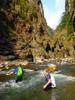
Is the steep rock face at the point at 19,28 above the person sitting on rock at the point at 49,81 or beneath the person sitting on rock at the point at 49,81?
above

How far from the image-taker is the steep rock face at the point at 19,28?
78812 mm

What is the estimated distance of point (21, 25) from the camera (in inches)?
4779

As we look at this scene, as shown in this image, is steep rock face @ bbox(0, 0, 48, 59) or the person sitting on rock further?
steep rock face @ bbox(0, 0, 48, 59)

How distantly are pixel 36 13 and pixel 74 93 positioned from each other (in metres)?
127

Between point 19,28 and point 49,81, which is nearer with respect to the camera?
point 49,81

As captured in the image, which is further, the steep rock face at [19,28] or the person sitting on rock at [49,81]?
the steep rock face at [19,28]

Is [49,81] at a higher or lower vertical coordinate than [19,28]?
lower

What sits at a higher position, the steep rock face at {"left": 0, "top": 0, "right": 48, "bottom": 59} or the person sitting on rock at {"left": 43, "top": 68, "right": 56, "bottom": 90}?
the steep rock face at {"left": 0, "top": 0, "right": 48, "bottom": 59}

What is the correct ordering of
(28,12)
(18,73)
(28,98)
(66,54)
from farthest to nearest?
(28,12), (66,54), (18,73), (28,98)

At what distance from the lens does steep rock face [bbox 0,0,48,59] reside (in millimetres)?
78812

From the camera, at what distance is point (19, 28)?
119 meters

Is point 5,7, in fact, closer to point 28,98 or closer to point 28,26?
point 28,26

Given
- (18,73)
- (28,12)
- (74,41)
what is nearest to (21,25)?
(28,12)

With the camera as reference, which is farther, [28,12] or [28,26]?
[28,12]
